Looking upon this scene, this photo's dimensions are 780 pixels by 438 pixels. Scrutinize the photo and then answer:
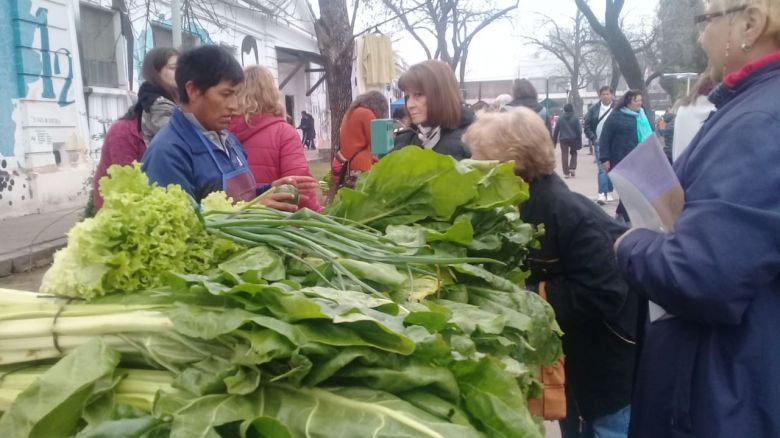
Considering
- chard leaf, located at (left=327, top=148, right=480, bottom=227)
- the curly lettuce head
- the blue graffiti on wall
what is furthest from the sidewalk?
the curly lettuce head

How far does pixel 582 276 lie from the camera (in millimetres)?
2660

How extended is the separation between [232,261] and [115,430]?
55 cm

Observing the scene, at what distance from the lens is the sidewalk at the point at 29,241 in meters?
7.98

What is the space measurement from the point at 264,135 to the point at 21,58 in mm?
8140

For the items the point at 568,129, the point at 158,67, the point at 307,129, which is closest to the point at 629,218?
the point at 158,67

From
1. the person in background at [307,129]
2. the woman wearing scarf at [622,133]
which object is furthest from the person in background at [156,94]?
the person in background at [307,129]

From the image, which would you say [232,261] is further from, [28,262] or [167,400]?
[28,262]

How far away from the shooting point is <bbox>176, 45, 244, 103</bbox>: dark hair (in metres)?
2.84

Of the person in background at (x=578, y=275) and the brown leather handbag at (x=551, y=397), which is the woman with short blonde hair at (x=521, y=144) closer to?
the person in background at (x=578, y=275)

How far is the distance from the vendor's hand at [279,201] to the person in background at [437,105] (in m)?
1.89

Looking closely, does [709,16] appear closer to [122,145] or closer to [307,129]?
[122,145]

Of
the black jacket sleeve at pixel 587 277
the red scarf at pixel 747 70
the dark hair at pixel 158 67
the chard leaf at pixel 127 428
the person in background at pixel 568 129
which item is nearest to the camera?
the chard leaf at pixel 127 428

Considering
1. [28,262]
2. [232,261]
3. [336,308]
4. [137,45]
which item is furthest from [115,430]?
[137,45]

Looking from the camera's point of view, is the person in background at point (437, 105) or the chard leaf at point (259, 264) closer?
the chard leaf at point (259, 264)
